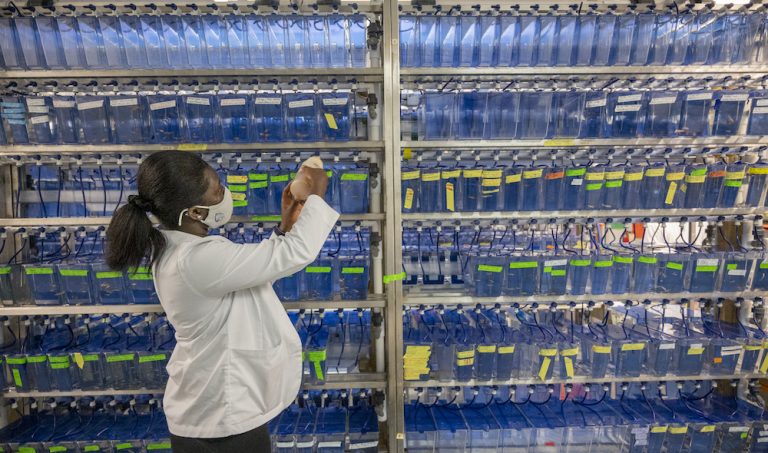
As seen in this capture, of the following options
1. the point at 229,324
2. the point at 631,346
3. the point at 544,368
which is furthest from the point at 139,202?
the point at 631,346

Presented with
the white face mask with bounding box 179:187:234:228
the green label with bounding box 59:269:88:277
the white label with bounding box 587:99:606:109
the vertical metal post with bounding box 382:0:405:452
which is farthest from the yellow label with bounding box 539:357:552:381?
the green label with bounding box 59:269:88:277

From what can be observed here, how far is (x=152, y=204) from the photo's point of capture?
1209 mm

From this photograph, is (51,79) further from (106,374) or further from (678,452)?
(678,452)

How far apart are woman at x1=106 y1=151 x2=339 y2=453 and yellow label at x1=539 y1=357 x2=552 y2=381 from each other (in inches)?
61.9

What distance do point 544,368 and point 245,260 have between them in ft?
6.24

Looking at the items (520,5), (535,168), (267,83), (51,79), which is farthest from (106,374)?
(520,5)

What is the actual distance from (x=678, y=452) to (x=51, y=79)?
4.24 m

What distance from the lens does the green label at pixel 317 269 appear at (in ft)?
7.50

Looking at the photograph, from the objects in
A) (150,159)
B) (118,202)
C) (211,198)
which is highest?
(150,159)

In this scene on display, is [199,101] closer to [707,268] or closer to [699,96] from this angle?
[699,96]

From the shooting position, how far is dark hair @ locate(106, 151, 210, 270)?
1.19m

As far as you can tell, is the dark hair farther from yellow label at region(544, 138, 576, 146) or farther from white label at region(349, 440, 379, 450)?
yellow label at region(544, 138, 576, 146)

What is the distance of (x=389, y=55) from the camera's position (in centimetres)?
218

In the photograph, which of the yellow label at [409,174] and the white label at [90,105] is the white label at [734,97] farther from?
the white label at [90,105]
